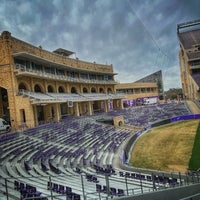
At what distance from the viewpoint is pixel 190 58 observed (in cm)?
6781

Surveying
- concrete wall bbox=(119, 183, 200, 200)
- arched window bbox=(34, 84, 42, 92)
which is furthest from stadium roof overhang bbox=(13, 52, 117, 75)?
concrete wall bbox=(119, 183, 200, 200)

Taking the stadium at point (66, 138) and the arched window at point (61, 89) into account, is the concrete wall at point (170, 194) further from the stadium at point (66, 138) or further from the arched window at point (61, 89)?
the arched window at point (61, 89)

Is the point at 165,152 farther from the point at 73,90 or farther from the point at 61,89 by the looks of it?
the point at 73,90

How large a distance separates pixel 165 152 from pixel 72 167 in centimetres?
1084

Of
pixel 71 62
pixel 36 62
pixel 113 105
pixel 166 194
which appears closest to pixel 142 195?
pixel 166 194

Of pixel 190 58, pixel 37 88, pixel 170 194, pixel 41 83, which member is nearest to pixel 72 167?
pixel 170 194

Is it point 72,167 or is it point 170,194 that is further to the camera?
point 72,167

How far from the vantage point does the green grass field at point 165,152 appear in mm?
19006

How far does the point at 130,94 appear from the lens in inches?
2933

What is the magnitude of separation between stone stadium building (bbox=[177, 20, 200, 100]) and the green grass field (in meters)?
35.4

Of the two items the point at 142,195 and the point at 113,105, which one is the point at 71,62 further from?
the point at 142,195

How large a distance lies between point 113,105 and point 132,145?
31984 millimetres

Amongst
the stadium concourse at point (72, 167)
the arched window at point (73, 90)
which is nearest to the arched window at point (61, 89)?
the arched window at point (73, 90)

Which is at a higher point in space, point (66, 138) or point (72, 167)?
point (66, 138)
